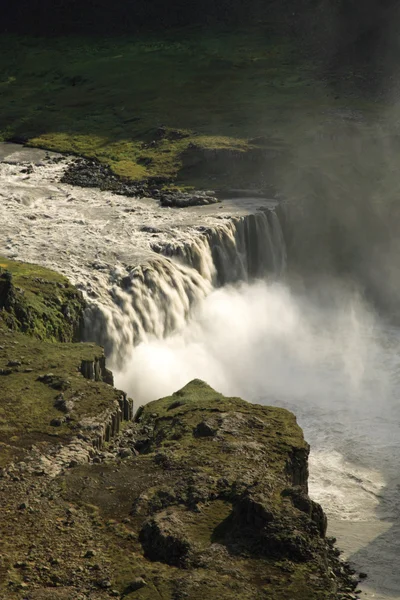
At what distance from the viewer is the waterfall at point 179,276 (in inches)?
2030

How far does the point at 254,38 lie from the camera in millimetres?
112938

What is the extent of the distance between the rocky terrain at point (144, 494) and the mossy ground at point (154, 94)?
42.4 m

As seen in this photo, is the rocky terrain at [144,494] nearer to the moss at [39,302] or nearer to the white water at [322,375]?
the moss at [39,302]

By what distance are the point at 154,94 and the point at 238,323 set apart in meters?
42.6

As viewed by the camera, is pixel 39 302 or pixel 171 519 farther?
pixel 39 302

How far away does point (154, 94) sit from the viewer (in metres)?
97.5

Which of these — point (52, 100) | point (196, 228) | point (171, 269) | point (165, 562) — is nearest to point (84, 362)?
point (165, 562)

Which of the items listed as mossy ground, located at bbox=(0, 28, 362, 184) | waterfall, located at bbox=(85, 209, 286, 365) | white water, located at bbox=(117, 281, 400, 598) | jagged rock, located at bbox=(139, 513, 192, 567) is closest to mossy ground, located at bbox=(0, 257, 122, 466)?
waterfall, located at bbox=(85, 209, 286, 365)

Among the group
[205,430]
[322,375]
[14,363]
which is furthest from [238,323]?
[205,430]

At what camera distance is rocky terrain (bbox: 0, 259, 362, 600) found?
2650cm

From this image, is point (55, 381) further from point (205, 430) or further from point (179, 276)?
point (179, 276)

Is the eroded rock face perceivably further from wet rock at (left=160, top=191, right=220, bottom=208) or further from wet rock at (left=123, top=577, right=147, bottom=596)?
wet rock at (left=160, top=191, right=220, bottom=208)

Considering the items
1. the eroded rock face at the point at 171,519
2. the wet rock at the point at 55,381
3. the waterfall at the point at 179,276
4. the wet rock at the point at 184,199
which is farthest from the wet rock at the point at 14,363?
the wet rock at the point at 184,199

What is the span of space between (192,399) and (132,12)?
8827 centimetres
